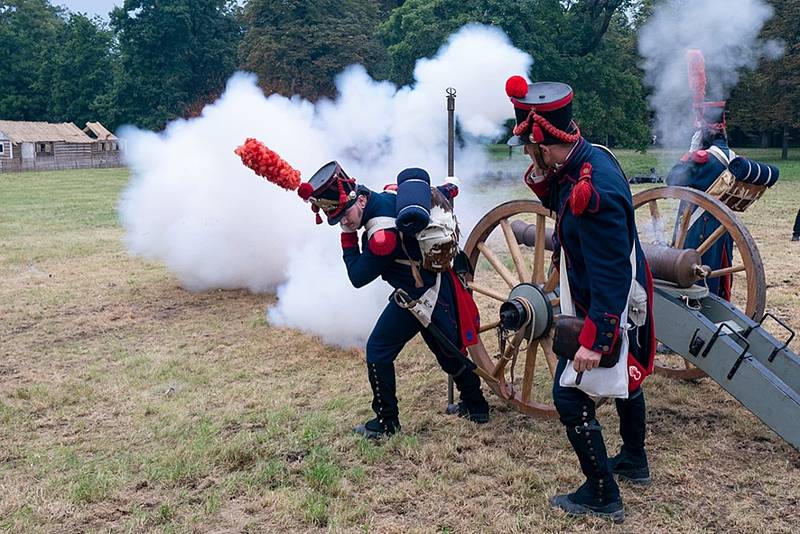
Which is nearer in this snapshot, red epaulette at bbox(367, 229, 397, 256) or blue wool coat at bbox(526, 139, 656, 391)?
blue wool coat at bbox(526, 139, 656, 391)

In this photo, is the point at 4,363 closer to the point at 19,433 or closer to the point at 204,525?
the point at 19,433

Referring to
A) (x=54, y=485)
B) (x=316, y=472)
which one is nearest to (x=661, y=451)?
(x=316, y=472)

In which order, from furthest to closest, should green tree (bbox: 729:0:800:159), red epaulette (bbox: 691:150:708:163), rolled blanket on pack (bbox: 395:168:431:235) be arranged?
green tree (bbox: 729:0:800:159) → red epaulette (bbox: 691:150:708:163) → rolled blanket on pack (bbox: 395:168:431:235)

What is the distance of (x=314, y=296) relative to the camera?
606 cm

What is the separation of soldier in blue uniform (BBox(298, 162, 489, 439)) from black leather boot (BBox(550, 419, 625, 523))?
39.0 inches

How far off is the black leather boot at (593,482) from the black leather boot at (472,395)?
1.05 metres

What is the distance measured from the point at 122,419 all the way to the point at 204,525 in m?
1.50

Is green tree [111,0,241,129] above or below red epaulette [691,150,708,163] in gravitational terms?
above

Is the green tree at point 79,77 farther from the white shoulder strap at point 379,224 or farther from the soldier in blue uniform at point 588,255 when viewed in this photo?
the soldier in blue uniform at point 588,255

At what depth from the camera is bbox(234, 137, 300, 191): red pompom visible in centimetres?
370

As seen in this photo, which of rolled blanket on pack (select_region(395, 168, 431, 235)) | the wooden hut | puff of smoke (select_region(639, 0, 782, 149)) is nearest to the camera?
rolled blanket on pack (select_region(395, 168, 431, 235))

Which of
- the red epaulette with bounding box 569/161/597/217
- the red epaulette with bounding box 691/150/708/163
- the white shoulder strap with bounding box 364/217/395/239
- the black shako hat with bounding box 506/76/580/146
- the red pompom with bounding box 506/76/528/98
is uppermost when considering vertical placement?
the red pompom with bounding box 506/76/528/98

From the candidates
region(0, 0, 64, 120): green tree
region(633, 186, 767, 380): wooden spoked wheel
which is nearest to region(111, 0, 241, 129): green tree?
region(0, 0, 64, 120): green tree

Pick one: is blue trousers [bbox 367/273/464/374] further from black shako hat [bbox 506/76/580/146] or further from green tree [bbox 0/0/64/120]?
green tree [bbox 0/0/64/120]
